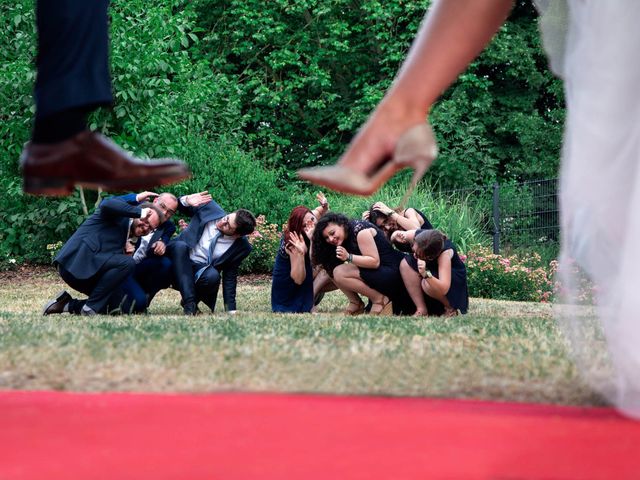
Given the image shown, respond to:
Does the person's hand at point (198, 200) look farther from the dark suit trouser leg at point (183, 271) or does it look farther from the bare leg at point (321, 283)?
the bare leg at point (321, 283)

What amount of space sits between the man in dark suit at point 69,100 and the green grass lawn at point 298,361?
660 millimetres

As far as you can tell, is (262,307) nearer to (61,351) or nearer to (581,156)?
(61,351)

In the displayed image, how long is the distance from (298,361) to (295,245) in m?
5.04

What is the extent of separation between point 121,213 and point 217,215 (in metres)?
1.24

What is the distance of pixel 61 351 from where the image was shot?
11.0 ft

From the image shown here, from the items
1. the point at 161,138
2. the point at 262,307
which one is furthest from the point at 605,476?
the point at 161,138

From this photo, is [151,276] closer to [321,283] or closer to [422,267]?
[321,283]

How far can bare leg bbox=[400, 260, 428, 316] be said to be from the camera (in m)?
7.70

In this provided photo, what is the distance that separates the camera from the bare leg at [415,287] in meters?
7.70

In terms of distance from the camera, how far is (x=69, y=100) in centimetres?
234

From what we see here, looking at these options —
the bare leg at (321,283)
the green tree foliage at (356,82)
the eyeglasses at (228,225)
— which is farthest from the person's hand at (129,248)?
the green tree foliage at (356,82)

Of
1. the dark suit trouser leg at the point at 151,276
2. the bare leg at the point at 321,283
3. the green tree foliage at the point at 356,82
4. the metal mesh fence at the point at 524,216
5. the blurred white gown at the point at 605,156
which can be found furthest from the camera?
the green tree foliage at the point at 356,82

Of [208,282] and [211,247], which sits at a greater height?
[211,247]

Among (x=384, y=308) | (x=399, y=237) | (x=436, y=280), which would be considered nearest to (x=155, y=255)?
(x=384, y=308)
